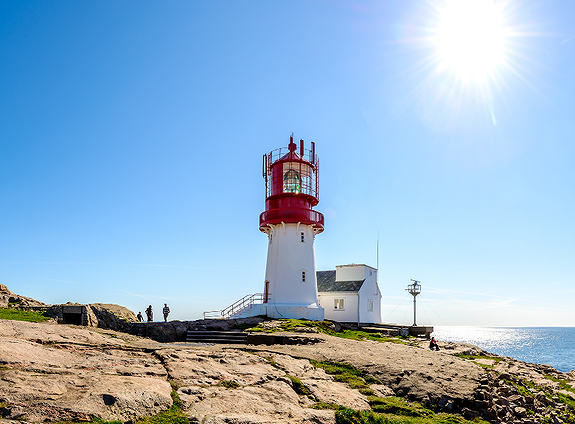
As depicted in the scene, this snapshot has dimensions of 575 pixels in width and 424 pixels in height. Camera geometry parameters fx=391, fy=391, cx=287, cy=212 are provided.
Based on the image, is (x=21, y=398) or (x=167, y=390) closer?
(x=21, y=398)

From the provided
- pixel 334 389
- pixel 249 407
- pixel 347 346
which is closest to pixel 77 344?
pixel 249 407

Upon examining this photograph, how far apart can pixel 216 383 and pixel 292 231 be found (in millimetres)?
23486

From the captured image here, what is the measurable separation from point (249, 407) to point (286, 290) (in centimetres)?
2370

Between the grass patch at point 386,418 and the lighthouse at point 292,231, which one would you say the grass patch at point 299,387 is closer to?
the grass patch at point 386,418

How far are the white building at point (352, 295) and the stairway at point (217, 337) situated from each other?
52.0ft

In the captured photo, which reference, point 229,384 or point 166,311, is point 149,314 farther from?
point 229,384

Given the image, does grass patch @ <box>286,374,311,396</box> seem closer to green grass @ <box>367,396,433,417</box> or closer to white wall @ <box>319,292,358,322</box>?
green grass @ <box>367,396,433,417</box>

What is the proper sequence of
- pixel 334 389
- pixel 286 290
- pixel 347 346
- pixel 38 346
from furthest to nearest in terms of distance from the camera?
1. pixel 286 290
2. pixel 347 346
3. pixel 334 389
4. pixel 38 346

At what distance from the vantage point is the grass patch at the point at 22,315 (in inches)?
577

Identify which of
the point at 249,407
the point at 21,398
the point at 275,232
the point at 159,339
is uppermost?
the point at 275,232

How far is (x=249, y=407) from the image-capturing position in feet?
23.7

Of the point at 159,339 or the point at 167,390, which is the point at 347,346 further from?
the point at 159,339

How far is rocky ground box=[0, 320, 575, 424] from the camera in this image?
6.30m

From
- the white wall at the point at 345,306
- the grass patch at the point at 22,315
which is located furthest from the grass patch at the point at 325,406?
the white wall at the point at 345,306
